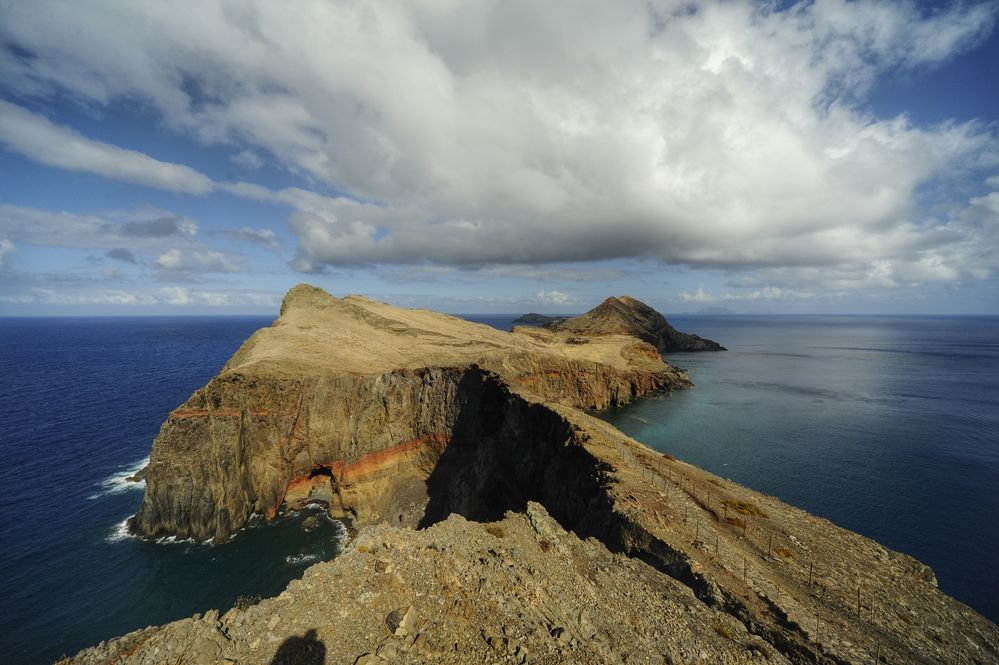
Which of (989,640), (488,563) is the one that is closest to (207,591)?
(488,563)

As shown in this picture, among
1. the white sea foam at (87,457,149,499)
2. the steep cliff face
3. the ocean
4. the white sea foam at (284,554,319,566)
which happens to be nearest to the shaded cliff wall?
the steep cliff face

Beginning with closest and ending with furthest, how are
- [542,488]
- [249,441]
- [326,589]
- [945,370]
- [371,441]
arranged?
1. [326,589]
2. [542,488]
3. [249,441]
4. [371,441]
5. [945,370]

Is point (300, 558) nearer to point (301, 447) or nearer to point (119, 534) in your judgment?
point (301, 447)

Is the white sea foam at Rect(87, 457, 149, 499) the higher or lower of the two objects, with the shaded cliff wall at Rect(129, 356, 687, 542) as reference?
lower

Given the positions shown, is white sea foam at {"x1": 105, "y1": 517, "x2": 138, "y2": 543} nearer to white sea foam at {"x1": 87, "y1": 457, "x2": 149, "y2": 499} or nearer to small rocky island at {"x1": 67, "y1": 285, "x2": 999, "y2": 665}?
small rocky island at {"x1": 67, "y1": 285, "x2": 999, "y2": 665}

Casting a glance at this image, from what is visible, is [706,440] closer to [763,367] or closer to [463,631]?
[463,631]

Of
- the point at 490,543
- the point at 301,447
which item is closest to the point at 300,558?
the point at 301,447
